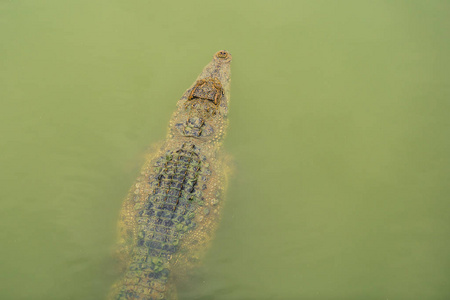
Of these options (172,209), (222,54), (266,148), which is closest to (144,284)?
(172,209)

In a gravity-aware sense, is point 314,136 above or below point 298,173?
above

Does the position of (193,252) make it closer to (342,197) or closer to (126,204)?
(126,204)

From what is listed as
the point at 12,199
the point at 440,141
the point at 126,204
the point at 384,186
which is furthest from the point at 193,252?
the point at 440,141

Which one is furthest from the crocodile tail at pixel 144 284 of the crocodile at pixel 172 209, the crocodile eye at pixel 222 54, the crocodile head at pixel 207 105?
the crocodile eye at pixel 222 54

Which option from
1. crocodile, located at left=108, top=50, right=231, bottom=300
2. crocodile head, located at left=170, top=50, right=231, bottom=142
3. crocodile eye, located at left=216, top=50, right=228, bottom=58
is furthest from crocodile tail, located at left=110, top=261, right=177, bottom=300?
crocodile eye, located at left=216, top=50, right=228, bottom=58

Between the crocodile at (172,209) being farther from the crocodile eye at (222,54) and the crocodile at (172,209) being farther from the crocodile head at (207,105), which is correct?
the crocodile eye at (222,54)
